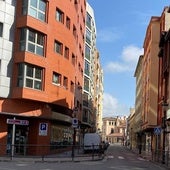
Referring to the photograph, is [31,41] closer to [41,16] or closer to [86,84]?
[41,16]

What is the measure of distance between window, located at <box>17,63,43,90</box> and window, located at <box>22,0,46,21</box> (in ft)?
14.6

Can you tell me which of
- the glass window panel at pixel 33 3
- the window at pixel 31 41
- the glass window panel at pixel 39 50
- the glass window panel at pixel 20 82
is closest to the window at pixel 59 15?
the window at pixel 31 41

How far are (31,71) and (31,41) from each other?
8.25 feet

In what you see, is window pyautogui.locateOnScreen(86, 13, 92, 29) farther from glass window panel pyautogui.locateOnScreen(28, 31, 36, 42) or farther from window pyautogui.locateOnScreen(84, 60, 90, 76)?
glass window panel pyautogui.locateOnScreen(28, 31, 36, 42)

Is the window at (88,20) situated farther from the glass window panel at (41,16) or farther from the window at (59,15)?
the glass window panel at (41,16)

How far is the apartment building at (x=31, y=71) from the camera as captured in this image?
3922 centimetres

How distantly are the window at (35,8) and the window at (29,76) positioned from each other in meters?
4.45

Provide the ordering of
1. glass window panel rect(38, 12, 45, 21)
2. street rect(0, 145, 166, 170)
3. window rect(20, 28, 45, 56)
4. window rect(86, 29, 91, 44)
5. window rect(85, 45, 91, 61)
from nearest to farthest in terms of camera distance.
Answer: street rect(0, 145, 166, 170) → window rect(20, 28, 45, 56) → glass window panel rect(38, 12, 45, 21) → window rect(85, 45, 91, 61) → window rect(86, 29, 91, 44)

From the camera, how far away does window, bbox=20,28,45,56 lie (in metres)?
40.1

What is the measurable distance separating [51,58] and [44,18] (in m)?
3.64

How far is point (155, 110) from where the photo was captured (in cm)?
7488

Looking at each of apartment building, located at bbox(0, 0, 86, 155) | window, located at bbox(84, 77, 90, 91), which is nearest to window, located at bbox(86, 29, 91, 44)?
window, located at bbox(84, 77, 90, 91)

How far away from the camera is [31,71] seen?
40688 millimetres

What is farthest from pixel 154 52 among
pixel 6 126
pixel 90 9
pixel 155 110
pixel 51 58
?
pixel 6 126
